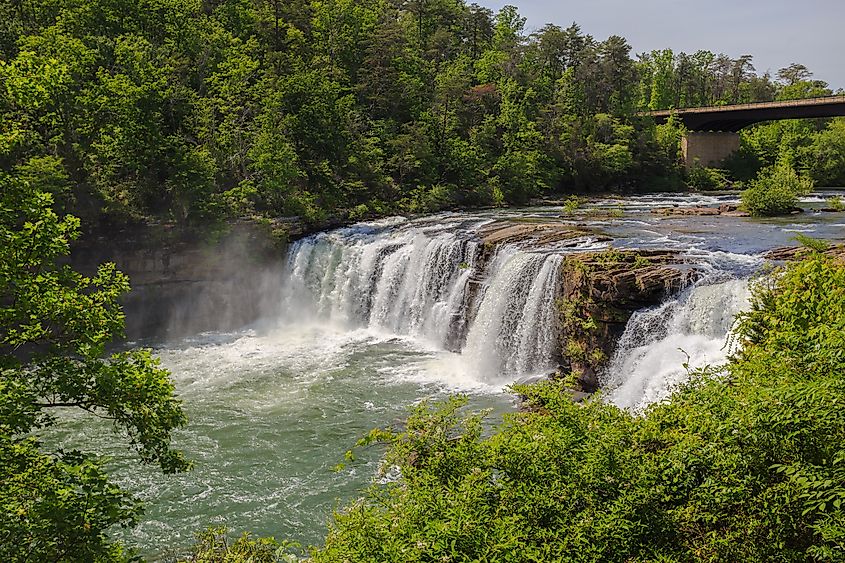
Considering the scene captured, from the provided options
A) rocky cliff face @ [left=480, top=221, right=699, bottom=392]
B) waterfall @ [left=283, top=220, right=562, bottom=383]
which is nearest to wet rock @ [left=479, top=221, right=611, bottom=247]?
waterfall @ [left=283, top=220, right=562, bottom=383]

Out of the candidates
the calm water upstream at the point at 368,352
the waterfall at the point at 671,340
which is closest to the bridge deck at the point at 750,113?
the calm water upstream at the point at 368,352

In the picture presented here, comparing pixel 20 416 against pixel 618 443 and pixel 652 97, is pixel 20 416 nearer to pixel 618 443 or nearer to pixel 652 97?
pixel 618 443

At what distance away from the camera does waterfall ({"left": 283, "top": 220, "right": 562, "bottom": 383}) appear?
16.6 m

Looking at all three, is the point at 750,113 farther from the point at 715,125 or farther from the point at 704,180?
the point at 715,125

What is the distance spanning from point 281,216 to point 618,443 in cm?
2102

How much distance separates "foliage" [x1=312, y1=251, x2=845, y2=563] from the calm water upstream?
16.9 feet

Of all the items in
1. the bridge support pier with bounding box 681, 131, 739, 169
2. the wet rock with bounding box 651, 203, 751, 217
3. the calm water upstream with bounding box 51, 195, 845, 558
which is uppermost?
the bridge support pier with bounding box 681, 131, 739, 169

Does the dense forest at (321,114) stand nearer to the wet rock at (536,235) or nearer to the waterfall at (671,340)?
the wet rock at (536,235)

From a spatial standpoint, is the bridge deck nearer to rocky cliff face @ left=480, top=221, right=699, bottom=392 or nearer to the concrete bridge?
the concrete bridge

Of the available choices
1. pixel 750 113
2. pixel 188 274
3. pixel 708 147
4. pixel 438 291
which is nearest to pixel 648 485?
pixel 438 291

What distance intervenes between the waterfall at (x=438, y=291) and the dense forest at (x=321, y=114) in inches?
140

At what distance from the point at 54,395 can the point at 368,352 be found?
41.7ft

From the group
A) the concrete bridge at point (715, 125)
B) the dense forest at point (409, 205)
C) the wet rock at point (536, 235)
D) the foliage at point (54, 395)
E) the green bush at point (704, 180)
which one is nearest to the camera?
the dense forest at point (409, 205)

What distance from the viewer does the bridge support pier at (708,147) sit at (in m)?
44.0
